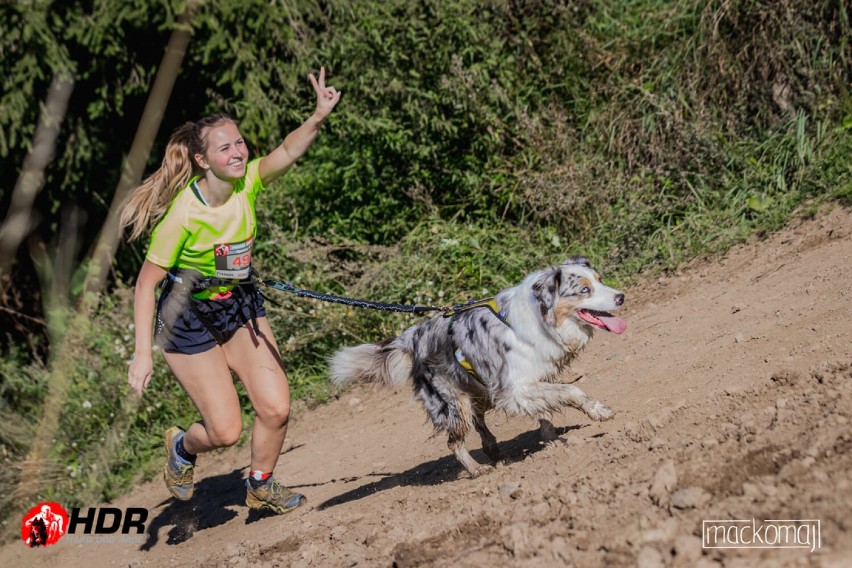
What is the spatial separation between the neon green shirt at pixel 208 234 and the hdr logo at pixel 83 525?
275 centimetres

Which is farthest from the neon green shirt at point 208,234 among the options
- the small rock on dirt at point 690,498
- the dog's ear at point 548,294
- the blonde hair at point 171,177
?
the small rock on dirt at point 690,498

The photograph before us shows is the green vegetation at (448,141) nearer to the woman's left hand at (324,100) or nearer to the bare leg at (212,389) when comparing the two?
the bare leg at (212,389)

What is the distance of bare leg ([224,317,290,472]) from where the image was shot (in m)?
5.48

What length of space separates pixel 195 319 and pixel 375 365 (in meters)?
1.32

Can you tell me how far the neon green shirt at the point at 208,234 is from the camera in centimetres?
503

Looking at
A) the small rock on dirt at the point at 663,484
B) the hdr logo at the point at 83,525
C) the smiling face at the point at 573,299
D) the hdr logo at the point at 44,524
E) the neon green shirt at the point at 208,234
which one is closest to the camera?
the small rock on dirt at the point at 663,484

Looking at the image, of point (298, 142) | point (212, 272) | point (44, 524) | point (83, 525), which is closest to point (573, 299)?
point (298, 142)

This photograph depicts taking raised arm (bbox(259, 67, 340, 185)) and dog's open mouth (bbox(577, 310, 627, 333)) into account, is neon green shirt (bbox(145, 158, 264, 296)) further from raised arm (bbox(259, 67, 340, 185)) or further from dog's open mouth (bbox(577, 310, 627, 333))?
dog's open mouth (bbox(577, 310, 627, 333))

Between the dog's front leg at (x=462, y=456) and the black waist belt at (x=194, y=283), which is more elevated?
the black waist belt at (x=194, y=283)

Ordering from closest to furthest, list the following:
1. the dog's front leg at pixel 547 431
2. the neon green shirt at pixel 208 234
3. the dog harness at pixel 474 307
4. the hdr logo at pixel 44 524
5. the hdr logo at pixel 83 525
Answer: the neon green shirt at pixel 208 234 < the dog harness at pixel 474 307 < the dog's front leg at pixel 547 431 < the hdr logo at pixel 83 525 < the hdr logo at pixel 44 524

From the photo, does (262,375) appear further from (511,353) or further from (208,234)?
(511,353)

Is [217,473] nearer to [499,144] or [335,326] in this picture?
[335,326]

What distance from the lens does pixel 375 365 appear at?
6039 millimetres

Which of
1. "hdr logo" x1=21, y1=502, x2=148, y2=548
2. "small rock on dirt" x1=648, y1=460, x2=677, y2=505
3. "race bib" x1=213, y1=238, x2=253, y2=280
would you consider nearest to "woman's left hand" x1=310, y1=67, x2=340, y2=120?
"race bib" x1=213, y1=238, x2=253, y2=280
